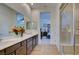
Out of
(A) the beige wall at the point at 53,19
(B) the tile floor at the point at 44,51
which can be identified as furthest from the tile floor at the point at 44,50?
(A) the beige wall at the point at 53,19

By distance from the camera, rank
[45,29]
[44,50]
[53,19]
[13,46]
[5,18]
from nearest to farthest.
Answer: [13,46] → [5,18] → [44,50] → [45,29] → [53,19]

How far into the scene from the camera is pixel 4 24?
286 cm

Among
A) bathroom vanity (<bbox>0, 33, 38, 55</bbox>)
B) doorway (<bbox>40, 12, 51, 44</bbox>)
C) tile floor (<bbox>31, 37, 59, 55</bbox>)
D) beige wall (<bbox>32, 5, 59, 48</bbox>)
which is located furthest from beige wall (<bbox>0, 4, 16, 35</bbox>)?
doorway (<bbox>40, 12, 51, 44</bbox>)

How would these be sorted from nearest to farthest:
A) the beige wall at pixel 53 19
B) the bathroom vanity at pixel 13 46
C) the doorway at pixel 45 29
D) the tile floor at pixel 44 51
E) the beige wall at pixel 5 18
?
the bathroom vanity at pixel 13 46
the beige wall at pixel 5 18
the tile floor at pixel 44 51
the beige wall at pixel 53 19
the doorway at pixel 45 29

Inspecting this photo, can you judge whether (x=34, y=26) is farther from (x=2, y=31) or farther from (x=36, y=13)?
(x=2, y=31)

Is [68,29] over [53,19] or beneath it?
beneath

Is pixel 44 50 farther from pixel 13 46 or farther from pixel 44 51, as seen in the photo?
pixel 13 46

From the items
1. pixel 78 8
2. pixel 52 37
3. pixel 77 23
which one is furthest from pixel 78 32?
pixel 52 37

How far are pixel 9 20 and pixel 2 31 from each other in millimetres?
392

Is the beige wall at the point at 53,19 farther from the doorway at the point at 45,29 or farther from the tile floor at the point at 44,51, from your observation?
the tile floor at the point at 44,51

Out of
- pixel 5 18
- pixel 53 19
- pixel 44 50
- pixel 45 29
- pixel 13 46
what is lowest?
pixel 44 50

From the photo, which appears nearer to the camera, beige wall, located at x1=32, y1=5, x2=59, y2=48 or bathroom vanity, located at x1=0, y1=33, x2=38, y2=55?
bathroom vanity, located at x1=0, y1=33, x2=38, y2=55

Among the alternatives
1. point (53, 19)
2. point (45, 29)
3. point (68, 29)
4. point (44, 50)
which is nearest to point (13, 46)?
point (68, 29)

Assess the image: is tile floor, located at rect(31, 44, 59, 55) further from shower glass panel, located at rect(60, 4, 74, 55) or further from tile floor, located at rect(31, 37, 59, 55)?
shower glass panel, located at rect(60, 4, 74, 55)
